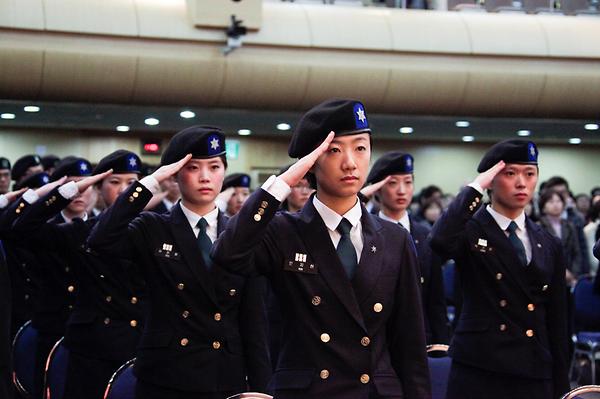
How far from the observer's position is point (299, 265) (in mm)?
3592

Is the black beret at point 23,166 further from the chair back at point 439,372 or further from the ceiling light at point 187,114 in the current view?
the ceiling light at point 187,114

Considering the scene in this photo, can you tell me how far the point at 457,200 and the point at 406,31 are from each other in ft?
42.8

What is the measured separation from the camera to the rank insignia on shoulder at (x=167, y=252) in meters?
4.75

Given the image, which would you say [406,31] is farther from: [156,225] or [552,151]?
[156,225]

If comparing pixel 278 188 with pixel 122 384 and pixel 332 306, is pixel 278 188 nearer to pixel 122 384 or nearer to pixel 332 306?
pixel 332 306

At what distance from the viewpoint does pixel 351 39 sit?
1758cm

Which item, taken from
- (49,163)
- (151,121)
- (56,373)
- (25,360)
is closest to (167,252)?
(56,373)

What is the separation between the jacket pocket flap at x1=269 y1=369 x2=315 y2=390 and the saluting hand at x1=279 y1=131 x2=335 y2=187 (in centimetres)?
62

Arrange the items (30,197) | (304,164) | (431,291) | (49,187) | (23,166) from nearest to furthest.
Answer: (304,164), (49,187), (30,197), (431,291), (23,166)

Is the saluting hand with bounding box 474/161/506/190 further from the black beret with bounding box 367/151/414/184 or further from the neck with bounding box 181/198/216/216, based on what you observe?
the black beret with bounding box 367/151/414/184

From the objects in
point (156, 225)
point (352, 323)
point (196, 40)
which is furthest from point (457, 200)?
point (196, 40)

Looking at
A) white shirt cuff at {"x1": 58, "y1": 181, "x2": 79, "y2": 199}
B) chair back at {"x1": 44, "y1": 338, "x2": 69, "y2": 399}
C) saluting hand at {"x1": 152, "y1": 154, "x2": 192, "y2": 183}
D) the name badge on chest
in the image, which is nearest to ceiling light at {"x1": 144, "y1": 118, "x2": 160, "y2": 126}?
white shirt cuff at {"x1": 58, "y1": 181, "x2": 79, "y2": 199}

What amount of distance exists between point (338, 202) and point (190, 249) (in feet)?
4.36

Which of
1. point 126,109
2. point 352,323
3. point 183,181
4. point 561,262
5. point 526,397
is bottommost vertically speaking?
point 526,397
